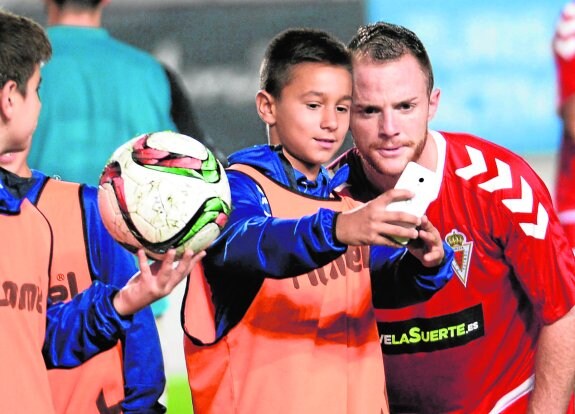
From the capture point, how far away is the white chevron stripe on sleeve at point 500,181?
4082 millimetres

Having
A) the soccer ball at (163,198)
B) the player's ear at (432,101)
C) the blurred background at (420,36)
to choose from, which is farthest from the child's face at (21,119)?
the blurred background at (420,36)

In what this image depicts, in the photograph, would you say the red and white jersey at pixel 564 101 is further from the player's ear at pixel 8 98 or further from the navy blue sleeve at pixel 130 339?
the player's ear at pixel 8 98

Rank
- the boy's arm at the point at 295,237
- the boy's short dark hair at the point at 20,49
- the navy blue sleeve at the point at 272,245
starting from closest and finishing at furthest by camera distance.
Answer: the boy's arm at the point at 295,237
the navy blue sleeve at the point at 272,245
the boy's short dark hair at the point at 20,49

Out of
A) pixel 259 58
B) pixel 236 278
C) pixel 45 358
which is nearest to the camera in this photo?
pixel 45 358

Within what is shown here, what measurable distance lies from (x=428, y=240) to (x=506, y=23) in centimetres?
782

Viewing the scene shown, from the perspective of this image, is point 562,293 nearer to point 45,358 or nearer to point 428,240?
point 428,240

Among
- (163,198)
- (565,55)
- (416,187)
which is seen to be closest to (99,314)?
(163,198)

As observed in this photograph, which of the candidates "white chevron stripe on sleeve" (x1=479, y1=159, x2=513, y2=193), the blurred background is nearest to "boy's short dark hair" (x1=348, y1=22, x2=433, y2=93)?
"white chevron stripe on sleeve" (x1=479, y1=159, x2=513, y2=193)

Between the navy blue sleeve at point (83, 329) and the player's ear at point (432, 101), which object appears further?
the player's ear at point (432, 101)

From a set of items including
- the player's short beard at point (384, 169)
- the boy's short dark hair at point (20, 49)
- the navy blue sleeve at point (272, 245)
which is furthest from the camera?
the player's short beard at point (384, 169)

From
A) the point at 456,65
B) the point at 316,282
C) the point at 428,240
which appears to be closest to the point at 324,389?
the point at 316,282

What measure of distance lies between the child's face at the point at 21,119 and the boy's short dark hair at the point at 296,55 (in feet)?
2.43

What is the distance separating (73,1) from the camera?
577cm

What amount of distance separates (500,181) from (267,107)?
0.89m
